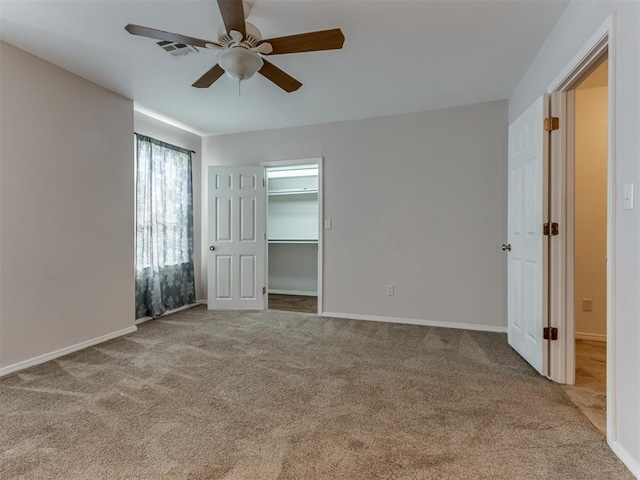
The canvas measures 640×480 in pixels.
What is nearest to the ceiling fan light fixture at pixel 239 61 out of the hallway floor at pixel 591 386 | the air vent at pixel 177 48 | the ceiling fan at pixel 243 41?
the ceiling fan at pixel 243 41

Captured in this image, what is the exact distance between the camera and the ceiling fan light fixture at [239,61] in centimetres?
199

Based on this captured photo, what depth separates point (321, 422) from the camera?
1816 mm

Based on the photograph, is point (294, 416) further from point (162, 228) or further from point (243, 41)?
point (162, 228)

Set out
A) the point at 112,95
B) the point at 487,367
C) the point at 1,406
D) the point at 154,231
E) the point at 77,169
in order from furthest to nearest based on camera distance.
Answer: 1. the point at 154,231
2. the point at 112,95
3. the point at 77,169
4. the point at 487,367
5. the point at 1,406

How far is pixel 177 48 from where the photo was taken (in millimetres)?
2426

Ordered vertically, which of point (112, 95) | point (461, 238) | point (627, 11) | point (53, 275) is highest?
point (112, 95)

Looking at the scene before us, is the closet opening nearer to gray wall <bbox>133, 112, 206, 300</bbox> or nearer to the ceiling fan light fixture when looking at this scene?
gray wall <bbox>133, 112, 206, 300</bbox>

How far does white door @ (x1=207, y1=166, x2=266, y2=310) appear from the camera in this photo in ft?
14.9

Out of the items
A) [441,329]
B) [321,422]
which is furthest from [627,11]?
[441,329]

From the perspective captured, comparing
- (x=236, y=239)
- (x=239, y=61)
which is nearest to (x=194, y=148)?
(x=236, y=239)

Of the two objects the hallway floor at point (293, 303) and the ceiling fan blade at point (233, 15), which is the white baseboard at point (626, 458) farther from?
the hallway floor at point (293, 303)

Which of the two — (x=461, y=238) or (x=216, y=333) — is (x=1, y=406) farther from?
(x=461, y=238)

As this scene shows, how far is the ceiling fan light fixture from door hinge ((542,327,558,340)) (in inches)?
111

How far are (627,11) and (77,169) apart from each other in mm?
4069
